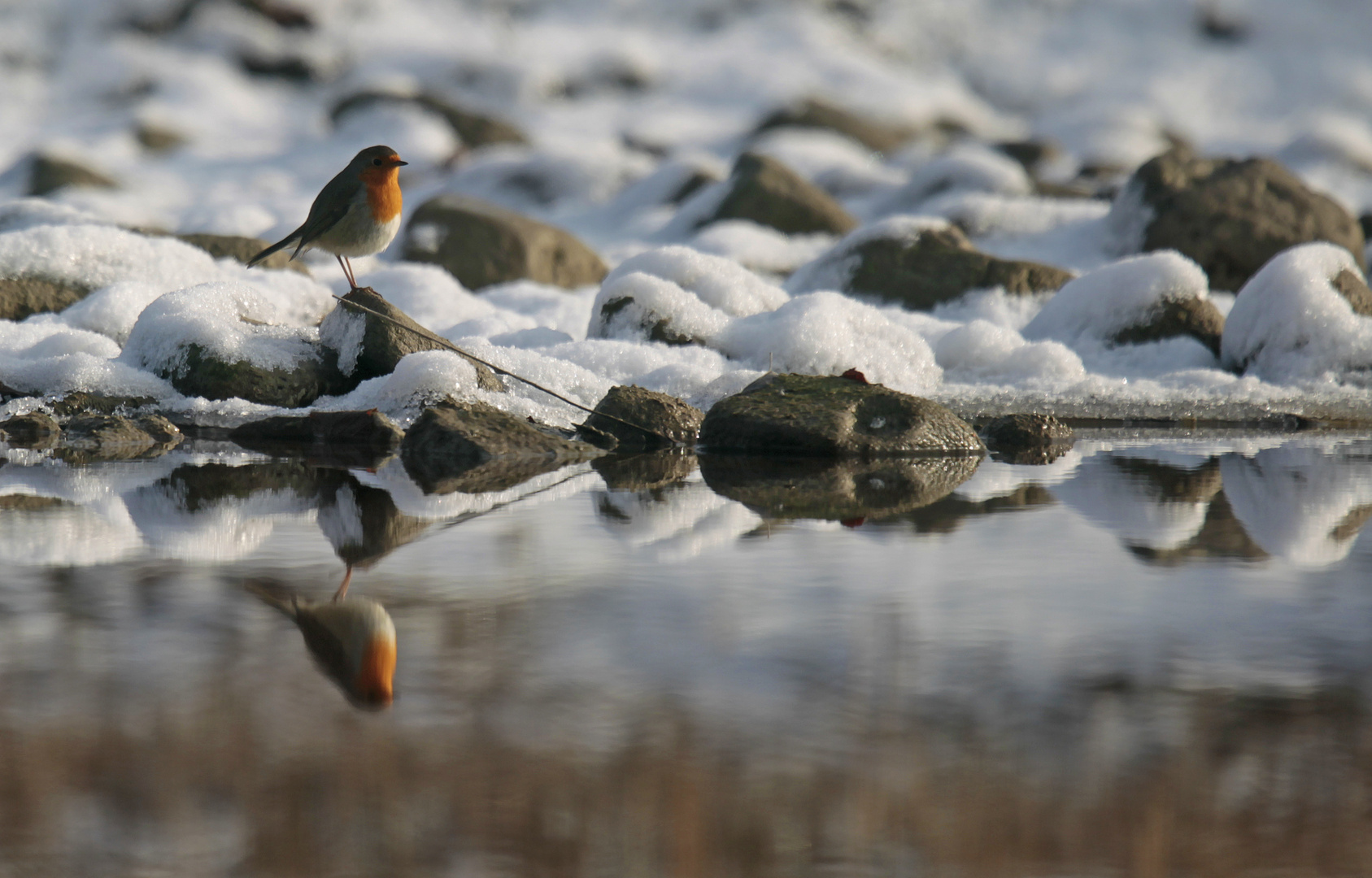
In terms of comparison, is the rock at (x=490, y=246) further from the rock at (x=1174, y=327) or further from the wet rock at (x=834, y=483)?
the wet rock at (x=834, y=483)

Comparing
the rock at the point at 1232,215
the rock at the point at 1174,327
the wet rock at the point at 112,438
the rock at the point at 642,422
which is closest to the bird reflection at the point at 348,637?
the wet rock at the point at 112,438

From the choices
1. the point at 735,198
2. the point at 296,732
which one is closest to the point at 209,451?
the point at 296,732

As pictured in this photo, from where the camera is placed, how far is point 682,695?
1.54 m

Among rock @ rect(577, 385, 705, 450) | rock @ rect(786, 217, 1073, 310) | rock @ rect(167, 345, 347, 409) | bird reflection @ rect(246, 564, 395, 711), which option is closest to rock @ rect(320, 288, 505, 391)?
rock @ rect(167, 345, 347, 409)

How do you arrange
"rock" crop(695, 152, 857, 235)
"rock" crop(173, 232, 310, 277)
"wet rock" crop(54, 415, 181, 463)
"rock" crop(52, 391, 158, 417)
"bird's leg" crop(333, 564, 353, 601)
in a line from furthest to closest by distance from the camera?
"rock" crop(695, 152, 857, 235) → "rock" crop(173, 232, 310, 277) → "rock" crop(52, 391, 158, 417) → "wet rock" crop(54, 415, 181, 463) → "bird's leg" crop(333, 564, 353, 601)

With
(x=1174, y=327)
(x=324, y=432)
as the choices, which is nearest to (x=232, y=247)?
(x=324, y=432)

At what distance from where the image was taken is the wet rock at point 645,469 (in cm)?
379

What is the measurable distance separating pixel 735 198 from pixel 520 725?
466 inches

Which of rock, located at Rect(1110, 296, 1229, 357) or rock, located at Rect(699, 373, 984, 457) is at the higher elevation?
rock, located at Rect(1110, 296, 1229, 357)

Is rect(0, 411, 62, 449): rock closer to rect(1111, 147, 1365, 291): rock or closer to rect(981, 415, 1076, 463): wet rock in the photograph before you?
rect(981, 415, 1076, 463): wet rock

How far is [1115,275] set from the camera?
8.20 metres

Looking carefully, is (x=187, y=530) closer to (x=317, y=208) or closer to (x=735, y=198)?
(x=317, y=208)

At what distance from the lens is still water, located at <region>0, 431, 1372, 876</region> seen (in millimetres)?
1141

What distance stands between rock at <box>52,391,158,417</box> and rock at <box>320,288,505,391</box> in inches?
36.6
